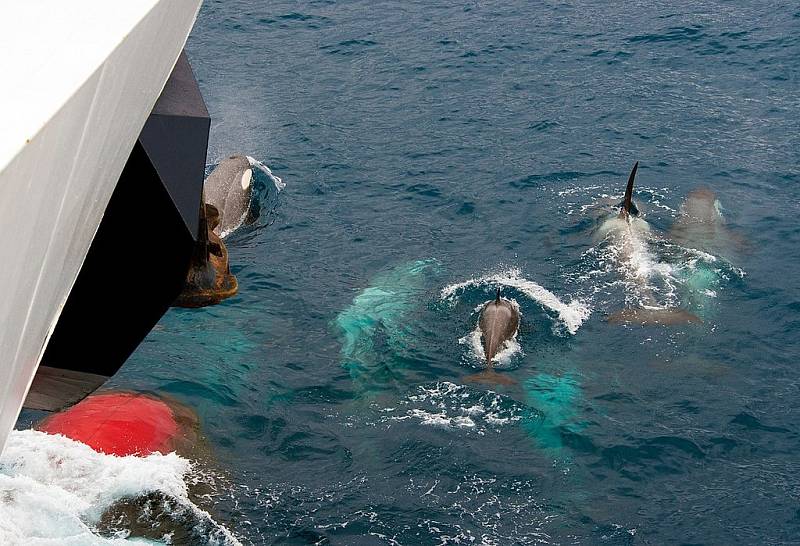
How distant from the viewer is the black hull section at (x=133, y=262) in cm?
832

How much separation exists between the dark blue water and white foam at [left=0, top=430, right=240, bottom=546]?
89 cm

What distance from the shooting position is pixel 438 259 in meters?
19.2

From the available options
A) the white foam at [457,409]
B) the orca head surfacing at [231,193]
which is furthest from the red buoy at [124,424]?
the orca head surfacing at [231,193]

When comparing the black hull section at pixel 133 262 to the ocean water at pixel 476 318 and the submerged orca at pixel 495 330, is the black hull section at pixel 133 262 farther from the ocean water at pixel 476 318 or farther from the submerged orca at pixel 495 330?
the submerged orca at pixel 495 330

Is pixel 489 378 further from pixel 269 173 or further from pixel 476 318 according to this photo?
pixel 269 173

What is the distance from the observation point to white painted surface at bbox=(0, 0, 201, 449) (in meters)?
3.63

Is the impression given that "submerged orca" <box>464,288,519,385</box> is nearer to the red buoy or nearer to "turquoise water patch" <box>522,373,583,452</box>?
"turquoise water patch" <box>522,373,583,452</box>

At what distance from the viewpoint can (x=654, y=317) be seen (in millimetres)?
17125

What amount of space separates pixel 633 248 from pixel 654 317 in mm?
2145

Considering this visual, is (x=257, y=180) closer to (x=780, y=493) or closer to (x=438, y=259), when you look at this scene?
(x=438, y=259)

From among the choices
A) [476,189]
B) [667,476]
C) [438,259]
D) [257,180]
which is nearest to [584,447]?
[667,476]

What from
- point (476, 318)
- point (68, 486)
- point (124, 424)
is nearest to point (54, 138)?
point (68, 486)

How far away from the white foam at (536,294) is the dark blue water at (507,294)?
0.09 meters

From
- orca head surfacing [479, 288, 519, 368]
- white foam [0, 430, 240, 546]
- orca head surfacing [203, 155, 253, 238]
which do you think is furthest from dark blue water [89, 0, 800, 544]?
white foam [0, 430, 240, 546]
